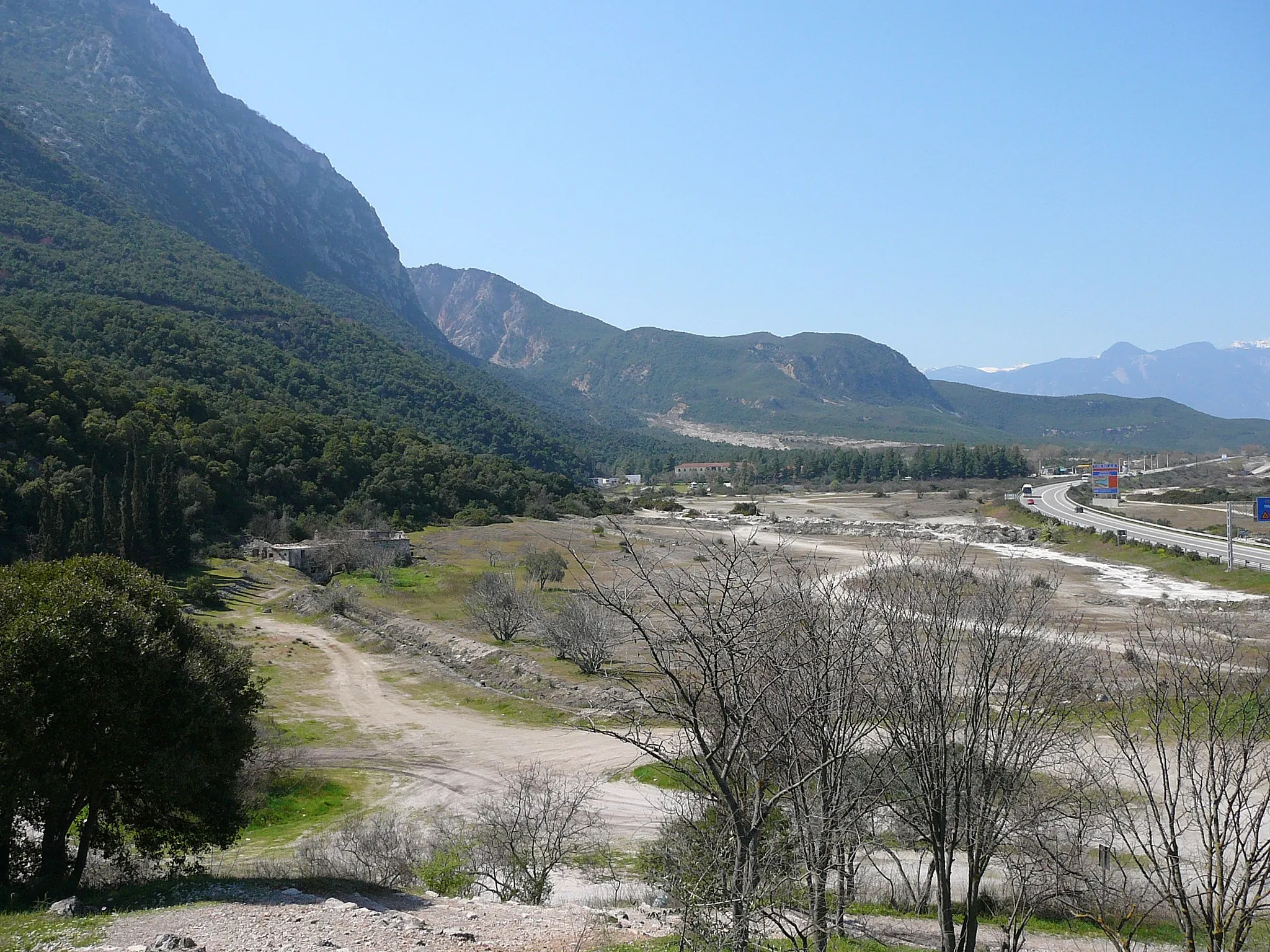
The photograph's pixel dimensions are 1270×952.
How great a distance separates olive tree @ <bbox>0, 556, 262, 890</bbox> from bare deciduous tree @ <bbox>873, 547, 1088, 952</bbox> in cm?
976

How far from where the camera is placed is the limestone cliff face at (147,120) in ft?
451

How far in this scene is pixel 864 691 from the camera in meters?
8.77

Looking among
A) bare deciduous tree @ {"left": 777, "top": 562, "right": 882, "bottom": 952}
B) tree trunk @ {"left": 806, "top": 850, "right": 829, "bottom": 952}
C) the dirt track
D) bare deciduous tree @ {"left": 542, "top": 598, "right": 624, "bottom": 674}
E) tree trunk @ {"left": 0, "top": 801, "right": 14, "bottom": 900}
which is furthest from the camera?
bare deciduous tree @ {"left": 542, "top": 598, "right": 624, "bottom": 674}

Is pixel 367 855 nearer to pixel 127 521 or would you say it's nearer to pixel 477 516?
pixel 127 521

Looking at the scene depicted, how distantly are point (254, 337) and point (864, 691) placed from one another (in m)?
115

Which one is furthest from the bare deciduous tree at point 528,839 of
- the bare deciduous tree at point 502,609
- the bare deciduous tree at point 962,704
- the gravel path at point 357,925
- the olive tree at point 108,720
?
the bare deciduous tree at point 502,609

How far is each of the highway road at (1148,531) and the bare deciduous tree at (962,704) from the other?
44547 millimetres

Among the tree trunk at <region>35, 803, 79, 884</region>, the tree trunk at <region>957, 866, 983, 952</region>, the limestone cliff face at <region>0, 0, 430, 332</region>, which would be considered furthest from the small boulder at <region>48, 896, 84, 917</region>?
the limestone cliff face at <region>0, 0, 430, 332</region>

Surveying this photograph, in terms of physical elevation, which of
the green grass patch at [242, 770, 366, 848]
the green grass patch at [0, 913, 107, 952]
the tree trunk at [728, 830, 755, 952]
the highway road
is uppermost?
the tree trunk at [728, 830, 755, 952]

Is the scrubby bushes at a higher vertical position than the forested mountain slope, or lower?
lower

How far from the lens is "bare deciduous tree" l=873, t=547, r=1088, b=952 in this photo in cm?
858

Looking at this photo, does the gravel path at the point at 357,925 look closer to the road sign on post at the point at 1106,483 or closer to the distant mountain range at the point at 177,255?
the distant mountain range at the point at 177,255

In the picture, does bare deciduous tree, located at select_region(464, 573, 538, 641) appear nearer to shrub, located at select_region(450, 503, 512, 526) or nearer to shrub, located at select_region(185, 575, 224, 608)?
shrub, located at select_region(185, 575, 224, 608)

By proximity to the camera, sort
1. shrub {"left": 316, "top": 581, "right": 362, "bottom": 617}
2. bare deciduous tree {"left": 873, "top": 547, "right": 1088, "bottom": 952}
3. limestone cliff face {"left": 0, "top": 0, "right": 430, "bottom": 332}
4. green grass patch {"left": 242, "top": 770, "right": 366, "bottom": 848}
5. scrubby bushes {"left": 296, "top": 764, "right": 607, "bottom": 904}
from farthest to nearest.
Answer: limestone cliff face {"left": 0, "top": 0, "right": 430, "bottom": 332}
shrub {"left": 316, "top": 581, "right": 362, "bottom": 617}
green grass patch {"left": 242, "top": 770, "right": 366, "bottom": 848}
scrubby bushes {"left": 296, "top": 764, "right": 607, "bottom": 904}
bare deciduous tree {"left": 873, "top": 547, "right": 1088, "bottom": 952}
